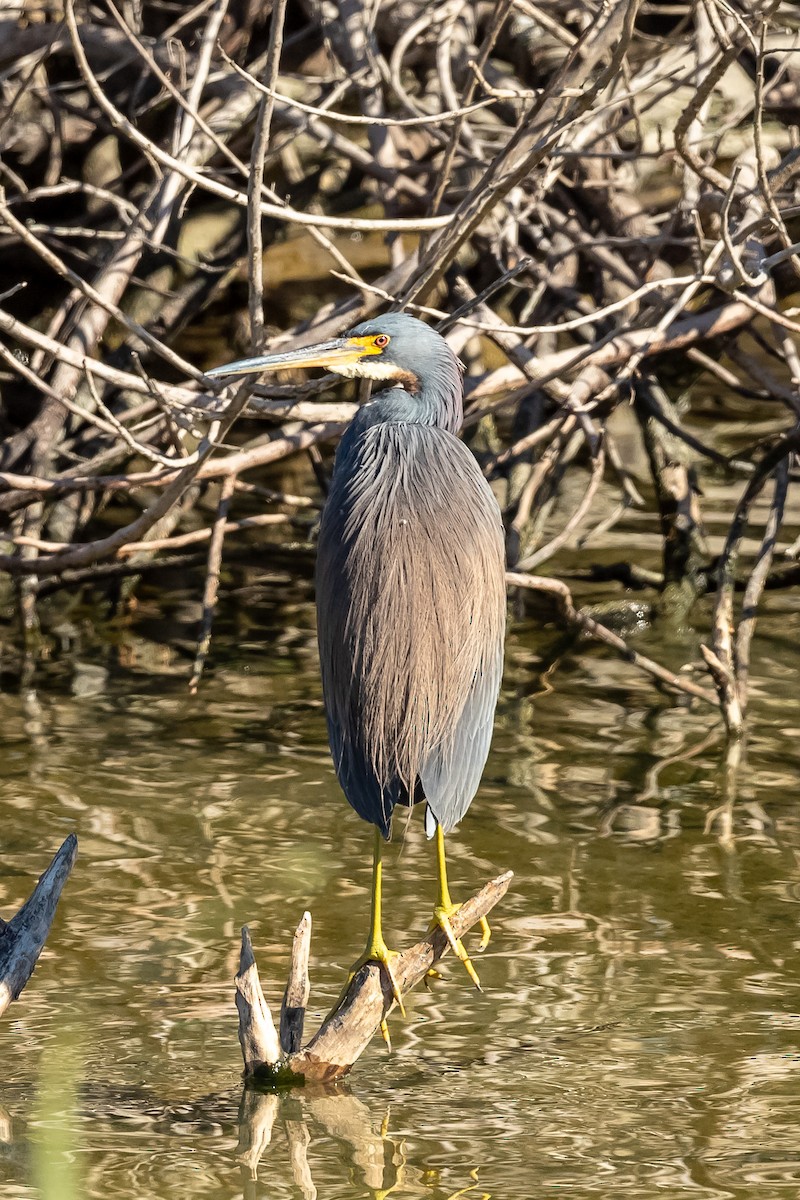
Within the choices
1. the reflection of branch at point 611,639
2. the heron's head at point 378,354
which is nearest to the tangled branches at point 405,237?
the reflection of branch at point 611,639

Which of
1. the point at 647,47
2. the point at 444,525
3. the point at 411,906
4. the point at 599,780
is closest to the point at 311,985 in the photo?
the point at 411,906

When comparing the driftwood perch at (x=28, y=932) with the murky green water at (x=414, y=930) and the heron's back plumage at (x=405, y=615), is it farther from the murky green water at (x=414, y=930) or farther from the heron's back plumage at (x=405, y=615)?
the heron's back plumage at (x=405, y=615)

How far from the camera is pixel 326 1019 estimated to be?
367 cm

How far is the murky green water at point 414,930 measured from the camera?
11.6ft

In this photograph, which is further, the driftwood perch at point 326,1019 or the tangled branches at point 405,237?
the tangled branches at point 405,237

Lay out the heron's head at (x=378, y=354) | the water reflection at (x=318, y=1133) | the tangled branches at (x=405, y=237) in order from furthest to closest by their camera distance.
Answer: the tangled branches at (x=405, y=237)
the heron's head at (x=378, y=354)
the water reflection at (x=318, y=1133)

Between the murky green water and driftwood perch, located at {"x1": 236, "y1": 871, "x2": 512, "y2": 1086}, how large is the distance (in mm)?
92

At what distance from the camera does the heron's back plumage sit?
3801 millimetres

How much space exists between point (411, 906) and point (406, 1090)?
41.7 inches

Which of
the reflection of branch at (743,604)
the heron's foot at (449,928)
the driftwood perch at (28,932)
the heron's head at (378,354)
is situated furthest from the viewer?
the reflection of branch at (743,604)

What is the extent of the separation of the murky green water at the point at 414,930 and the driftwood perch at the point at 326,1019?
0.30 feet

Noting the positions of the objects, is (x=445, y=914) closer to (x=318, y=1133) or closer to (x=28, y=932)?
(x=318, y=1133)

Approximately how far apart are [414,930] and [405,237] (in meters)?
5.02

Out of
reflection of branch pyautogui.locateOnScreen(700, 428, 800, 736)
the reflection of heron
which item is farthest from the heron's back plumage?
reflection of branch pyautogui.locateOnScreen(700, 428, 800, 736)
